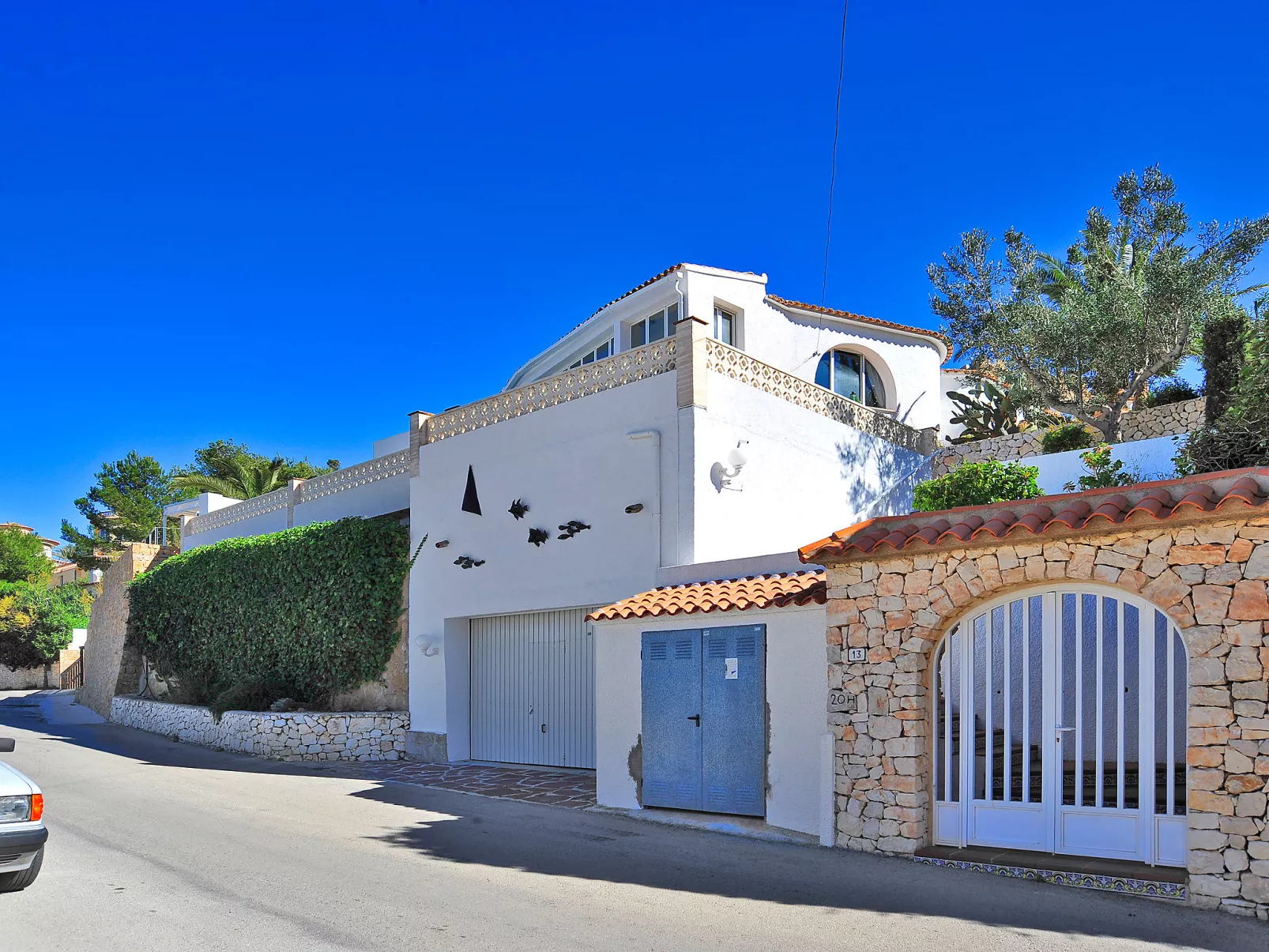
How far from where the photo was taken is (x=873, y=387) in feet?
71.3

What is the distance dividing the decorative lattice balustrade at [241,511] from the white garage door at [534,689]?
9.22 metres

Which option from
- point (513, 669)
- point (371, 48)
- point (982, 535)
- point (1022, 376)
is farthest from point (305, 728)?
point (1022, 376)

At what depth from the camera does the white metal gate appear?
25.5 ft

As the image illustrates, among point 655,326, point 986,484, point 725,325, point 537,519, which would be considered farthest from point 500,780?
point 725,325

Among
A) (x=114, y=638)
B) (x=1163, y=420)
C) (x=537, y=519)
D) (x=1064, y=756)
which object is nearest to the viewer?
(x=1064, y=756)

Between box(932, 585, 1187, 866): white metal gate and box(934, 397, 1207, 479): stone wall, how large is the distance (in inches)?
320

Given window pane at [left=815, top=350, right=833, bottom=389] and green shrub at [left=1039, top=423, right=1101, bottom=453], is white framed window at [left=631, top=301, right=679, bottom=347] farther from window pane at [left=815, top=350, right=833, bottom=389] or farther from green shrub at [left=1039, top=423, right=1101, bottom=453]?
green shrub at [left=1039, top=423, right=1101, bottom=453]

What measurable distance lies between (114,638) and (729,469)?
798 inches

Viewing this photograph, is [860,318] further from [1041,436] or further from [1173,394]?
[1173,394]

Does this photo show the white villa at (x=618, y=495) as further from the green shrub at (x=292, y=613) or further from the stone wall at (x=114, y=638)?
the stone wall at (x=114, y=638)

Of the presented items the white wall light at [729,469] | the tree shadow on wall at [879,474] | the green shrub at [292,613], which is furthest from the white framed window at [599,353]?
the white wall light at [729,469]

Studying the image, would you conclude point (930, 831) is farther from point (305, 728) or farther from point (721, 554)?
point (305, 728)

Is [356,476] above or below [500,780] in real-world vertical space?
above

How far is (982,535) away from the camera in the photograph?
848 cm
